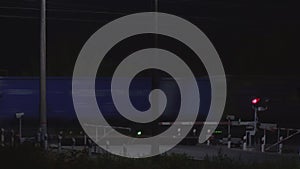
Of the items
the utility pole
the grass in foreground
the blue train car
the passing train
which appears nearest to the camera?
the grass in foreground

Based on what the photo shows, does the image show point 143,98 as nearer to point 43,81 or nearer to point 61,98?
point 61,98

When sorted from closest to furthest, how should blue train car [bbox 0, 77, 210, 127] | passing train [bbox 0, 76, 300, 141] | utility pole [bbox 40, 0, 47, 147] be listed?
1. utility pole [bbox 40, 0, 47, 147]
2. blue train car [bbox 0, 77, 210, 127]
3. passing train [bbox 0, 76, 300, 141]

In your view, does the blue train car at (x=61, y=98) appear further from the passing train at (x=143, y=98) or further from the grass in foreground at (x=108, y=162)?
the grass in foreground at (x=108, y=162)

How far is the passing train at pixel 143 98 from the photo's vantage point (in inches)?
1200

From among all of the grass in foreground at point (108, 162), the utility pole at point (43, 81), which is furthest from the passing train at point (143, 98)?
the grass in foreground at point (108, 162)

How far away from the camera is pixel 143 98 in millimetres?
32781

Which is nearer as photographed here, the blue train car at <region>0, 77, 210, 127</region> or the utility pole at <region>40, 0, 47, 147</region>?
the utility pole at <region>40, 0, 47, 147</region>

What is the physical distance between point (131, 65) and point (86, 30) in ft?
27.2

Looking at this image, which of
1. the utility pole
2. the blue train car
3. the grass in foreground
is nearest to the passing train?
the blue train car

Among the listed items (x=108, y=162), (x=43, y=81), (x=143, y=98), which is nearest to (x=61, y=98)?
(x=143, y=98)

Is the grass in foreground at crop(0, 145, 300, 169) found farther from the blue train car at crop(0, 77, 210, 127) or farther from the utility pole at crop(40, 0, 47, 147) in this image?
the blue train car at crop(0, 77, 210, 127)

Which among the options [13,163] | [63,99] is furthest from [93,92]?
[13,163]

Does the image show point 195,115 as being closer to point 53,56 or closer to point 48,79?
point 48,79

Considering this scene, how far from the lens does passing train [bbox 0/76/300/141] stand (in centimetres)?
3048
